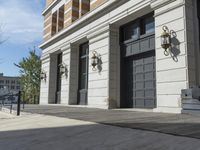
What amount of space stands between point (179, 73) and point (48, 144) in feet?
19.4

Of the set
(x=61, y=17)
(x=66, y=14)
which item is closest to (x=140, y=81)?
(x=66, y=14)

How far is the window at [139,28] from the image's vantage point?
11.3 meters

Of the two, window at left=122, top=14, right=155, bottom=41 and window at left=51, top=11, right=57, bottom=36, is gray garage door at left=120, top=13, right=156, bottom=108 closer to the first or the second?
window at left=122, top=14, right=155, bottom=41

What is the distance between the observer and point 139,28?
1190 centimetres

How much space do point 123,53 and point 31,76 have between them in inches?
877

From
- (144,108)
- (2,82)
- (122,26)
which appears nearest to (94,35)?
(122,26)

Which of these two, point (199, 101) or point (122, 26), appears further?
point (122, 26)

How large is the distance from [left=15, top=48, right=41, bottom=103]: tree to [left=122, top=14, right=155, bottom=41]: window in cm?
2182

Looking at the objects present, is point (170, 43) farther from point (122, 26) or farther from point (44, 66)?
point (44, 66)

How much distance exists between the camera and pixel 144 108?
11266mm

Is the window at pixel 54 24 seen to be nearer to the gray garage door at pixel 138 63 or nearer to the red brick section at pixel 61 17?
the red brick section at pixel 61 17

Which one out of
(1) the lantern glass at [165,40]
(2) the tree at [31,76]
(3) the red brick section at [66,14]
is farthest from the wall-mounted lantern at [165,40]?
(2) the tree at [31,76]

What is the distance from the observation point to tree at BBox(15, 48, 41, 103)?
32.3 metres

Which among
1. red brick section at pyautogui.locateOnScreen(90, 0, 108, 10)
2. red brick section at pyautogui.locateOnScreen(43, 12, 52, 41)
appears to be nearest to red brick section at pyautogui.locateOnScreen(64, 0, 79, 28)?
red brick section at pyautogui.locateOnScreen(90, 0, 108, 10)
